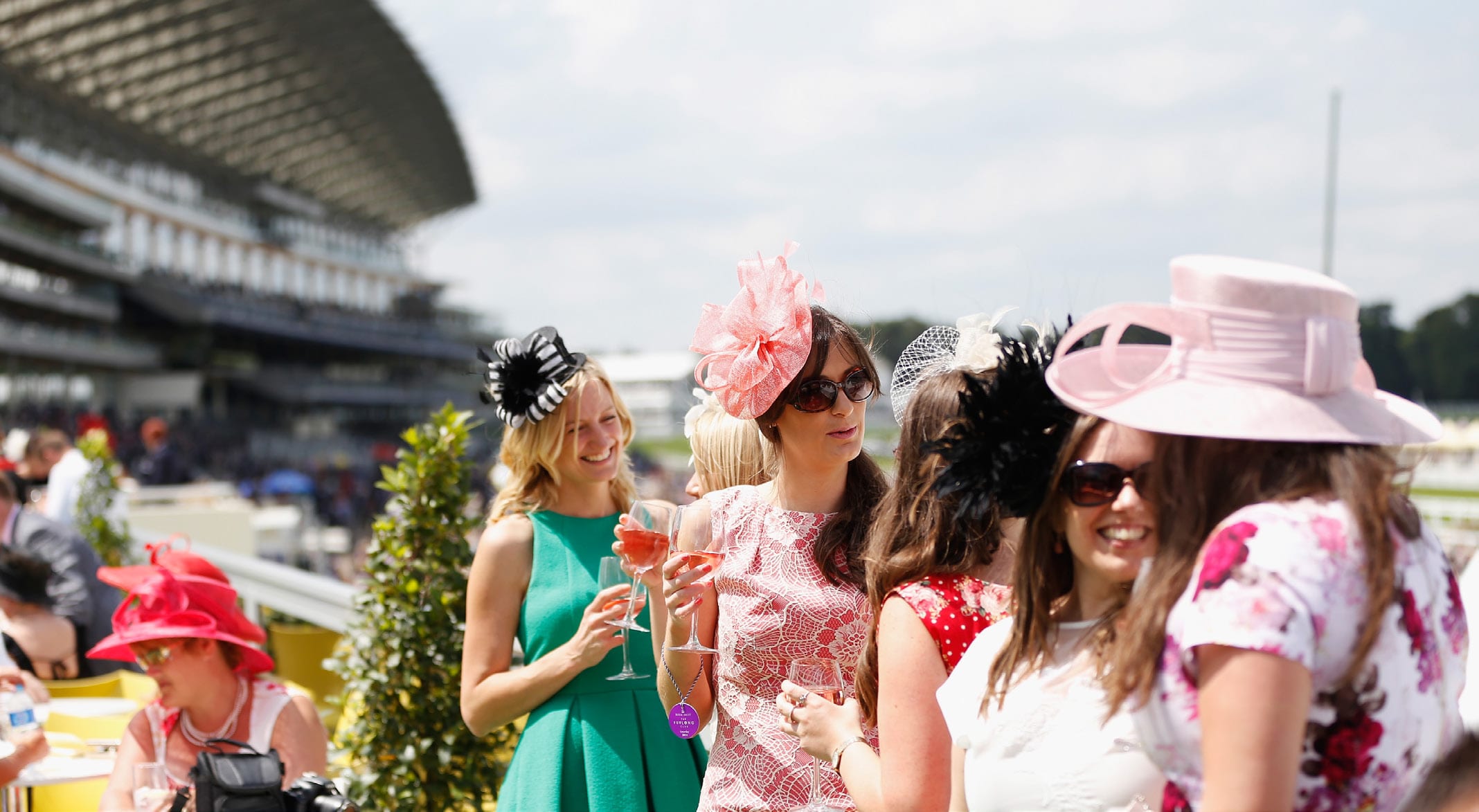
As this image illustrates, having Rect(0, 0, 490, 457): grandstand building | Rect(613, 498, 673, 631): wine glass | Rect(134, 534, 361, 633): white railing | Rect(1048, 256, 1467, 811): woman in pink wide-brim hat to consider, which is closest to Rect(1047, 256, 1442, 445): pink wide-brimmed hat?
Rect(1048, 256, 1467, 811): woman in pink wide-brim hat

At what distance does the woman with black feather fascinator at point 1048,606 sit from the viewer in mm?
1588

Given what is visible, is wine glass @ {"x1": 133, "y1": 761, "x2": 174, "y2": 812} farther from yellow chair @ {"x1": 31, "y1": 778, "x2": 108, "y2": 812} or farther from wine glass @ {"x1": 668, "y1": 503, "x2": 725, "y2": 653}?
wine glass @ {"x1": 668, "y1": 503, "x2": 725, "y2": 653}

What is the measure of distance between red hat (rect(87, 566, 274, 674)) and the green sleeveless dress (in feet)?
2.71

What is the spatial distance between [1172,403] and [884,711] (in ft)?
2.42

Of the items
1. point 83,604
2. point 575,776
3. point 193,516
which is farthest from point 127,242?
point 575,776

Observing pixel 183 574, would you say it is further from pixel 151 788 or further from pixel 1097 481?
pixel 1097 481

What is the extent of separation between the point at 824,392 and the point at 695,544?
428 millimetres

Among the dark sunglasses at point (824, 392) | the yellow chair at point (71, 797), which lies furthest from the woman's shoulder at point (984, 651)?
the yellow chair at point (71, 797)

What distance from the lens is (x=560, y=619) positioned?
329cm

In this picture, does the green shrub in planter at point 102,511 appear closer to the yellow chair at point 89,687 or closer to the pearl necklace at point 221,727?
the yellow chair at point 89,687

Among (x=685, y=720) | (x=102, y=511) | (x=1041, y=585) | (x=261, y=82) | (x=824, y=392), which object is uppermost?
(x=261, y=82)

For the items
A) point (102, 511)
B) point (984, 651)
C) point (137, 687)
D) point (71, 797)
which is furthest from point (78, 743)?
point (102, 511)

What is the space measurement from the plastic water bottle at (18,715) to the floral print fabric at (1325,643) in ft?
12.4

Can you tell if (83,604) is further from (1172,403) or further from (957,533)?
(1172,403)
